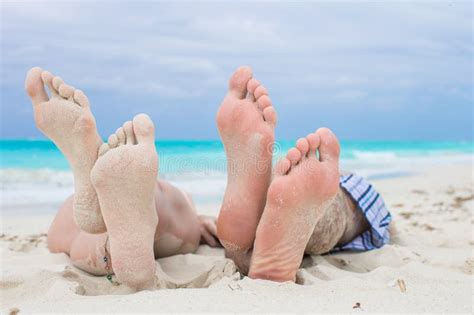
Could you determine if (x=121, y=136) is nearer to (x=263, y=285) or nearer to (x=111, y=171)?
(x=111, y=171)

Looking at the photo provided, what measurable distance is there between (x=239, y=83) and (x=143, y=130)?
36cm

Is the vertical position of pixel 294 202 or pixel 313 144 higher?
pixel 313 144

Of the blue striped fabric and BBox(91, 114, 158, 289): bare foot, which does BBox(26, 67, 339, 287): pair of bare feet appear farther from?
the blue striped fabric

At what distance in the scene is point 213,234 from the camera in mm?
2242

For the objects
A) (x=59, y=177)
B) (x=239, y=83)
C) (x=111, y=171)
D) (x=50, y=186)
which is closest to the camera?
(x=111, y=171)

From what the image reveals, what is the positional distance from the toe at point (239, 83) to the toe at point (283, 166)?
282 millimetres

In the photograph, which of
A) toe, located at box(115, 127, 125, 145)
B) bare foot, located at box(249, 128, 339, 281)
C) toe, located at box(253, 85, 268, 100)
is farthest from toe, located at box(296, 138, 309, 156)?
toe, located at box(115, 127, 125, 145)

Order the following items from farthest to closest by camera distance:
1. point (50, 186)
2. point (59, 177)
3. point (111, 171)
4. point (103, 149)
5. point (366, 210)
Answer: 1. point (59, 177)
2. point (50, 186)
3. point (366, 210)
4. point (103, 149)
5. point (111, 171)

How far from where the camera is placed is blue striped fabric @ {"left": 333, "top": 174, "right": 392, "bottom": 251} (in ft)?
6.88

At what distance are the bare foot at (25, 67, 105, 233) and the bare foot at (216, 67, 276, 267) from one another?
0.37m

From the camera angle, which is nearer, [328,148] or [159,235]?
[328,148]

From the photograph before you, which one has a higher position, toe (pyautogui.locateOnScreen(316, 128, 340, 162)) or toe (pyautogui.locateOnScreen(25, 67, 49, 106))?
toe (pyautogui.locateOnScreen(25, 67, 49, 106))

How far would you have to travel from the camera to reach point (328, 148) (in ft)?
5.06

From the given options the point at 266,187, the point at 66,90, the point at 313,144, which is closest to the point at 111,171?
the point at 66,90
